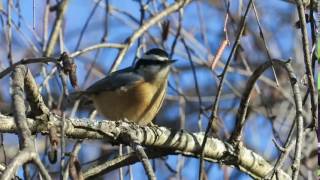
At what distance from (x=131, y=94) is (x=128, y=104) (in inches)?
2.3

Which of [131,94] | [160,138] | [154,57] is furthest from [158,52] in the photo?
[160,138]

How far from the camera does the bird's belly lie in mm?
3371

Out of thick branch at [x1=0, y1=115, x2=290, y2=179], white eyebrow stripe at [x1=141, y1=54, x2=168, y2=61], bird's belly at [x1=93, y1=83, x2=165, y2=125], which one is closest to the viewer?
thick branch at [x1=0, y1=115, x2=290, y2=179]

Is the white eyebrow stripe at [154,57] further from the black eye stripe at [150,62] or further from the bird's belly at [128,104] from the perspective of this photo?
the bird's belly at [128,104]

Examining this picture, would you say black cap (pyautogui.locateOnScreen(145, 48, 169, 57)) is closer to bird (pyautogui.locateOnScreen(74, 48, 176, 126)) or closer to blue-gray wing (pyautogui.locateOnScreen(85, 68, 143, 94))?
bird (pyautogui.locateOnScreen(74, 48, 176, 126))

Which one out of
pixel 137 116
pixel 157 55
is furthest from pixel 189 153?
pixel 157 55

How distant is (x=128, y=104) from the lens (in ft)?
11.1

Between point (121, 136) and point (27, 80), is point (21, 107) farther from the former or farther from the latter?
point (121, 136)

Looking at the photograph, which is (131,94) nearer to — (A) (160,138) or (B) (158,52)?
(B) (158,52)

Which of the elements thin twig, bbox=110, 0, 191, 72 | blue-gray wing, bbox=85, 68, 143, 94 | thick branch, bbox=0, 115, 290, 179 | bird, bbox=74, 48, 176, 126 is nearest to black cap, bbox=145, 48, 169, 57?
bird, bbox=74, 48, 176, 126

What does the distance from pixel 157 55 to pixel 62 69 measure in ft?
6.00

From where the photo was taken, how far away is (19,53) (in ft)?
15.1

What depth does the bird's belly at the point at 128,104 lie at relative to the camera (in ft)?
11.1

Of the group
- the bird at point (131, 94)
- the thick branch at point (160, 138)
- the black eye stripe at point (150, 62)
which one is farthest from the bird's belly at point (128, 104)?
the thick branch at point (160, 138)
